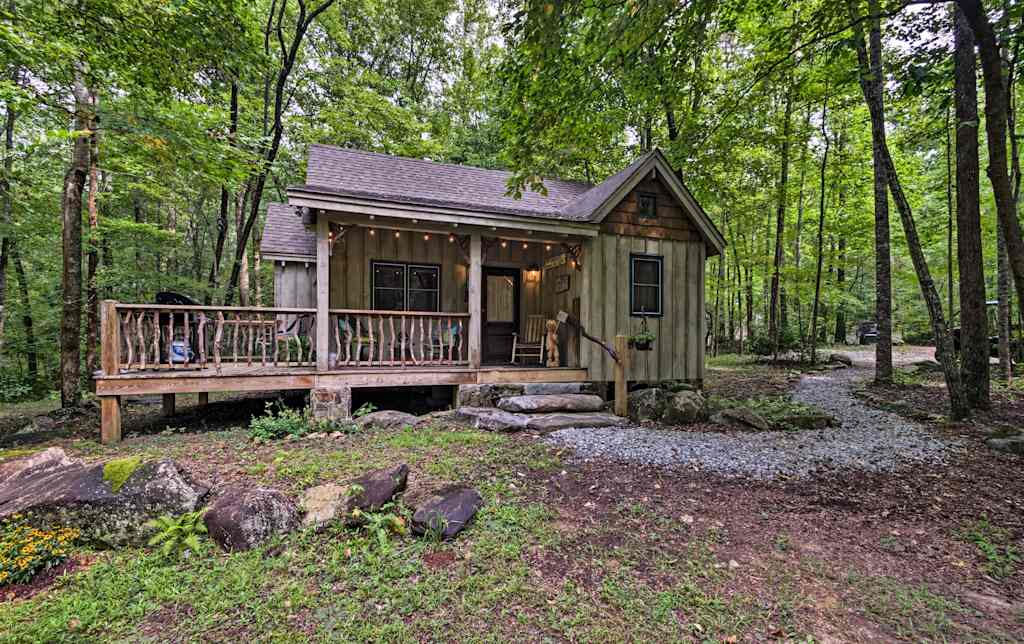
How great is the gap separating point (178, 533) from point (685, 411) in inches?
257

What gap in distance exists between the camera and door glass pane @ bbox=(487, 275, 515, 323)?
9891 millimetres

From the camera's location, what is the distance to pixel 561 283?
357 inches

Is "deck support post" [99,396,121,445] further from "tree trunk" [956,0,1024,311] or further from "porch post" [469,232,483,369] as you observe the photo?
"tree trunk" [956,0,1024,311]

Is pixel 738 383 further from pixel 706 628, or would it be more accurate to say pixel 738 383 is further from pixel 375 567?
pixel 375 567

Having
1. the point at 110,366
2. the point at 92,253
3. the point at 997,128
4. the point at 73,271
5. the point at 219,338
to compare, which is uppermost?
the point at 997,128

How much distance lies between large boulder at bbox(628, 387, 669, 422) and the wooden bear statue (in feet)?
5.37

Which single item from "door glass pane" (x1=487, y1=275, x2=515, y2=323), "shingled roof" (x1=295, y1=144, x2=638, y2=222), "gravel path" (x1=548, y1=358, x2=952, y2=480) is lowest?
"gravel path" (x1=548, y1=358, x2=952, y2=480)

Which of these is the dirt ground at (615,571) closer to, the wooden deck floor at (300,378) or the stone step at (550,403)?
the wooden deck floor at (300,378)

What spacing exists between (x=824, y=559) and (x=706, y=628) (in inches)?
51.4

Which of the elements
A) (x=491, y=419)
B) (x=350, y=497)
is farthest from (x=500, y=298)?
A: (x=350, y=497)

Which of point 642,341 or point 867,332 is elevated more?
point 642,341

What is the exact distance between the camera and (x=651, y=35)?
440 cm

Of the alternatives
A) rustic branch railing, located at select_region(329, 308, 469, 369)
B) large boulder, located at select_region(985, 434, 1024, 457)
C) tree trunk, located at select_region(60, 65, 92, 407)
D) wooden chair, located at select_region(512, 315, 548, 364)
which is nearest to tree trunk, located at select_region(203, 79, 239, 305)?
tree trunk, located at select_region(60, 65, 92, 407)

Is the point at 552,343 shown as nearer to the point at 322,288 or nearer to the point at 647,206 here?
the point at 647,206
